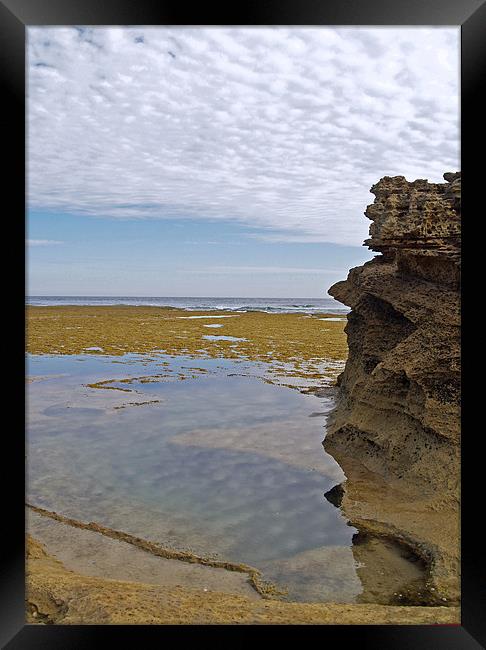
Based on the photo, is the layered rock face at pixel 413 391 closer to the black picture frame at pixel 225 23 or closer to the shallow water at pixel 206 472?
the shallow water at pixel 206 472

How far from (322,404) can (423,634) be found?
12.3 meters

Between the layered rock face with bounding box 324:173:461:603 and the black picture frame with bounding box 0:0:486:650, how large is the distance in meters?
3.77

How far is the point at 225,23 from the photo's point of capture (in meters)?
3.24

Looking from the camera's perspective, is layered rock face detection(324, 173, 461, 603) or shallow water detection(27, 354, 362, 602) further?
layered rock face detection(324, 173, 461, 603)

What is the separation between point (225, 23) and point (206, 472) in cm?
779

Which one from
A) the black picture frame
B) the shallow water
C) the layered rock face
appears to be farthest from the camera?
the layered rock face

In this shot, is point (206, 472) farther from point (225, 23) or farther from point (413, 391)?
point (225, 23)

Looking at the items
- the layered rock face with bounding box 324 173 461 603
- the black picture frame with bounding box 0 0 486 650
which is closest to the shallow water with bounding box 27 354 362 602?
the layered rock face with bounding box 324 173 461 603

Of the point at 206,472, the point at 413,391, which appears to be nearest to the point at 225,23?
the point at 413,391

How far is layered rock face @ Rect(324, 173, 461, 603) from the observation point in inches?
300

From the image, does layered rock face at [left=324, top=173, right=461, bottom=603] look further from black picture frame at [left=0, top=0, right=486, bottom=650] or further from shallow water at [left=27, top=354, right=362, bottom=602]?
black picture frame at [left=0, top=0, right=486, bottom=650]
